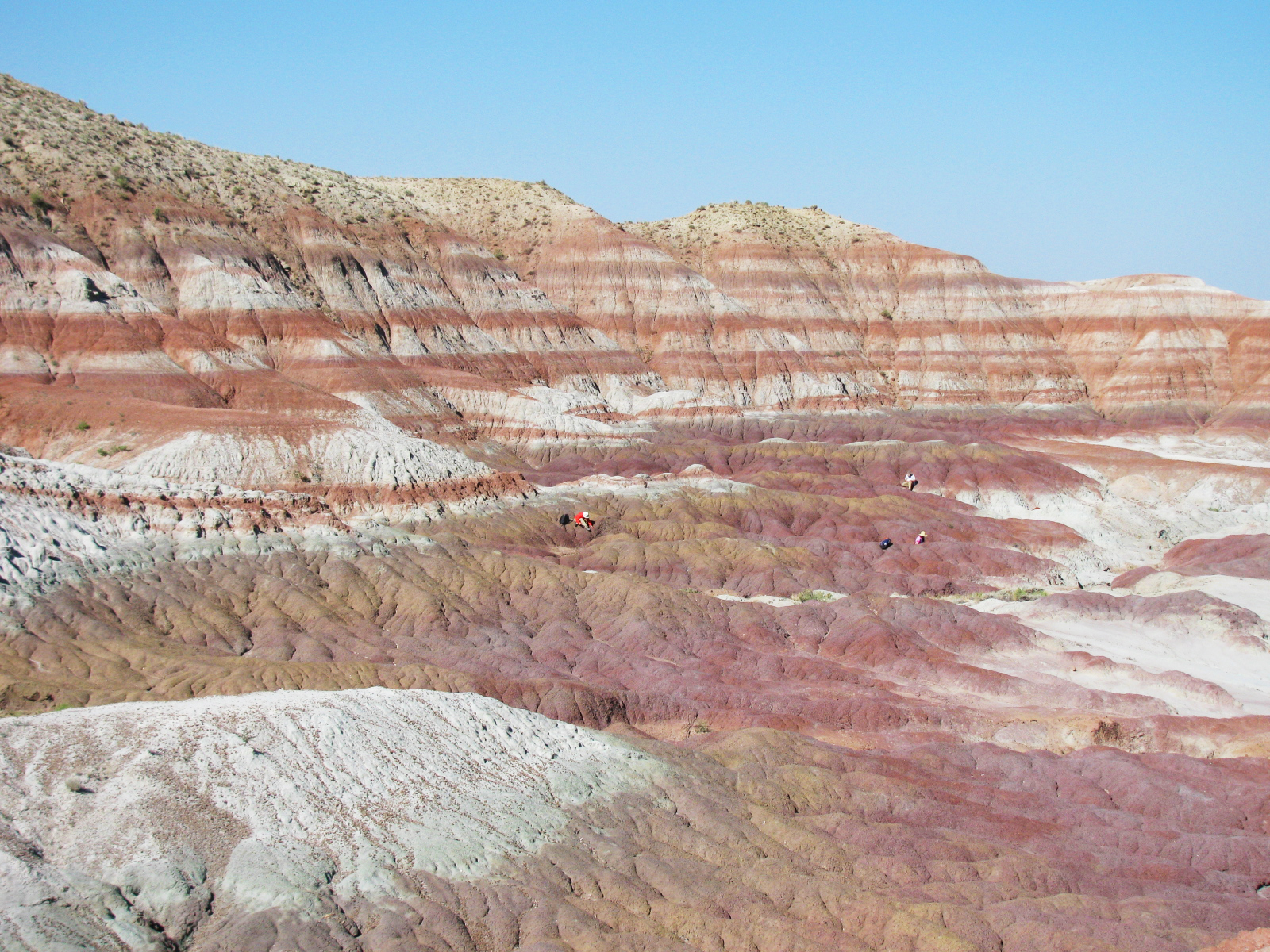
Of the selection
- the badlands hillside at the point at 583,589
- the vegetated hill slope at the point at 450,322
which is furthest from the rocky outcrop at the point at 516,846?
the vegetated hill slope at the point at 450,322

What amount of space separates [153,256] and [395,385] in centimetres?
2396

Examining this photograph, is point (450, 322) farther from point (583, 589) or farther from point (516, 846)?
point (516, 846)

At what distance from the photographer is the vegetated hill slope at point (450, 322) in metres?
72.8

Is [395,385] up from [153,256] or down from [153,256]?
down

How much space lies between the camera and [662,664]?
160 ft

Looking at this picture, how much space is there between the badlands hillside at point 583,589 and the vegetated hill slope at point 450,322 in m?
0.53

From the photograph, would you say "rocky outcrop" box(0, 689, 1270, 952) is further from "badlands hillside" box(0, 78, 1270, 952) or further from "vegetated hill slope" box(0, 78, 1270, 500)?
"vegetated hill slope" box(0, 78, 1270, 500)

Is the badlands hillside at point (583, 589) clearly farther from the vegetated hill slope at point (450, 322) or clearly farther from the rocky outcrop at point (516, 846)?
the vegetated hill slope at point (450, 322)

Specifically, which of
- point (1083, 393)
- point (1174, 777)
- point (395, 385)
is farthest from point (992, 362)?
point (1174, 777)

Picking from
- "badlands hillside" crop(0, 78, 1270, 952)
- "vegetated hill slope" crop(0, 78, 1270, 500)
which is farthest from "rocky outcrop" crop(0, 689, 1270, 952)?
"vegetated hill slope" crop(0, 78, 1270, 500)

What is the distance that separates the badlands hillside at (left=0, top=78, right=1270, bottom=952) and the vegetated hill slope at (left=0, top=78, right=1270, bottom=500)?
53 centimetres

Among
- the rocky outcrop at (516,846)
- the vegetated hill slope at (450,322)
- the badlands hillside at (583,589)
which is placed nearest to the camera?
the rocky outcrop at (516,846)

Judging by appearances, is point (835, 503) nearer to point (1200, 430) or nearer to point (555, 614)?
point (555, 614)

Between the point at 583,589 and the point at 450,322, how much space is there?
204 feet
